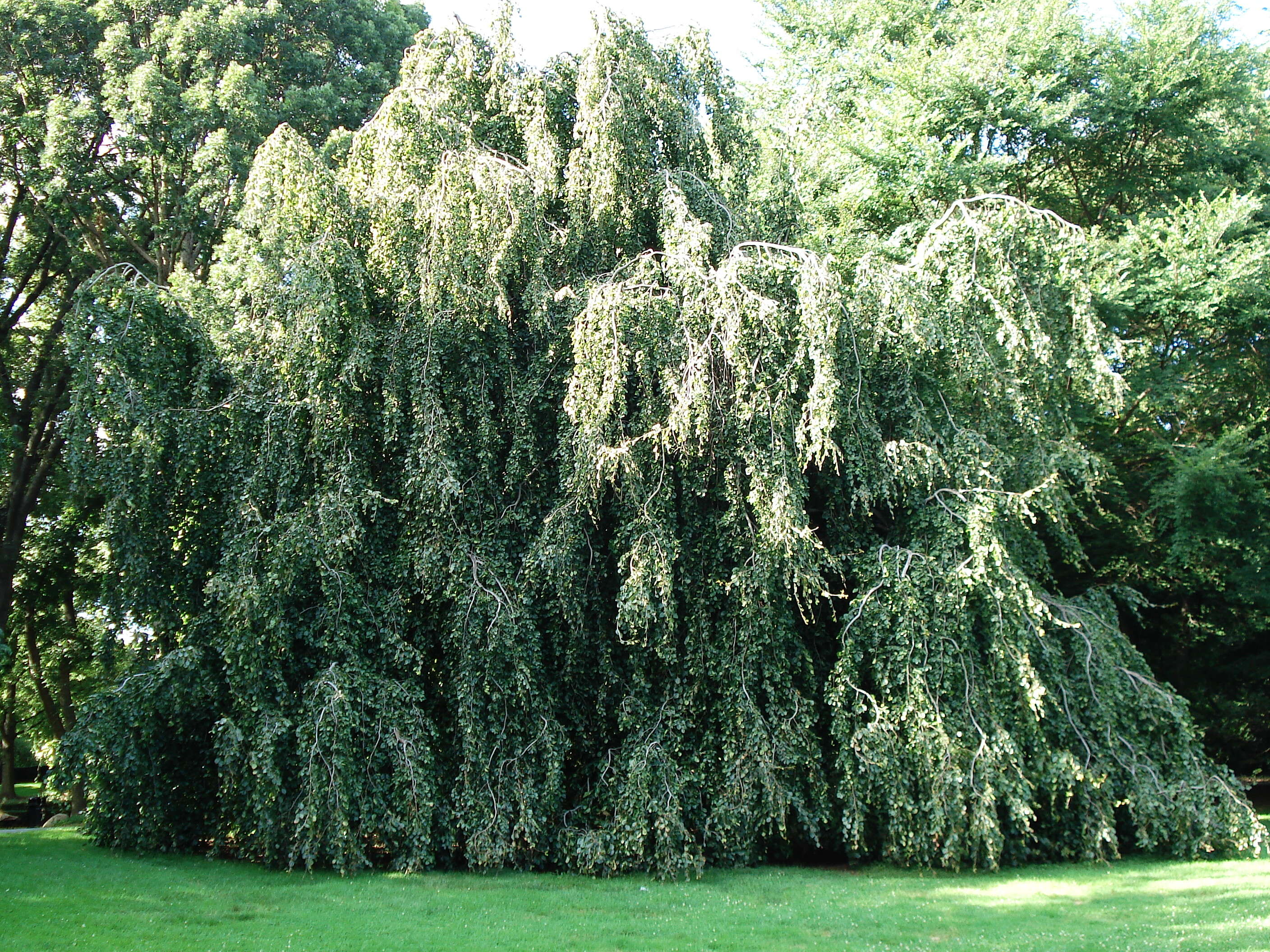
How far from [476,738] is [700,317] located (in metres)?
4.19

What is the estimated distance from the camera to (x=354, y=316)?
8.56 meters

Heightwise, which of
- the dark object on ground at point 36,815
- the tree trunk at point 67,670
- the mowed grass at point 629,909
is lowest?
the mowed grass at point 629,909

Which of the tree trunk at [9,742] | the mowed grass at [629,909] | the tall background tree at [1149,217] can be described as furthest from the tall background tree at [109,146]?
the tall background tree at [1149,217]

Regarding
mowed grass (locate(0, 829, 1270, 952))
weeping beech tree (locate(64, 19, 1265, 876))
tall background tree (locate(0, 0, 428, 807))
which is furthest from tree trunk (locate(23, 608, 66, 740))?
weeping beech tree (locate(64, 19, 1265, 876))

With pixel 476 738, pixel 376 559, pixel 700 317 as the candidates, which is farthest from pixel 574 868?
pixel 700 317

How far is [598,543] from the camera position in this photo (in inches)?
345

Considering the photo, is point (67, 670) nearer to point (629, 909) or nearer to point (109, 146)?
point (109, 146)

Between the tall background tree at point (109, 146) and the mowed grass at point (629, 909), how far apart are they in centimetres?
737

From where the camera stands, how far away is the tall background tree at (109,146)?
1266 cm

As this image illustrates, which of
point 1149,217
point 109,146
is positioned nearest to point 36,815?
point 109,146

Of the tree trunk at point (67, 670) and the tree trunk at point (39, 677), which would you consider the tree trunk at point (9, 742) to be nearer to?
the tree trunk at point (39, 677)

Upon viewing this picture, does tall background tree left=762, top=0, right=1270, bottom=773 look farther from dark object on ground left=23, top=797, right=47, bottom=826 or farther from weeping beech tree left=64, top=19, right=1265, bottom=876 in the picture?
dark object on ground left=23, top=797, right=47, bottom=826

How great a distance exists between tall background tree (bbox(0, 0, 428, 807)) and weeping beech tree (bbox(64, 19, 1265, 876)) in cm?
475

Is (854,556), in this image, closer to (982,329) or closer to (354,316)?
(982,329)
